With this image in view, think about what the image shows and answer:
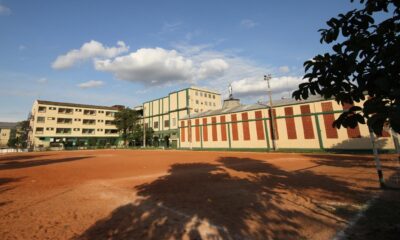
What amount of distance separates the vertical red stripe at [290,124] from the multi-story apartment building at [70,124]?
2357 inches

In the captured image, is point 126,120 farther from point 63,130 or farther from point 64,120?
point 63,130

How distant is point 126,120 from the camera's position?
65375 millimetres

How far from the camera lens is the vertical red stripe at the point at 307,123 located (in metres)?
27.4

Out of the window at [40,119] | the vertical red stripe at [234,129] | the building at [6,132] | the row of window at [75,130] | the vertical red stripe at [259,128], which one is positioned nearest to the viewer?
the vertical red stripe at [259,128]

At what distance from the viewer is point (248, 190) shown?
802 centimetres

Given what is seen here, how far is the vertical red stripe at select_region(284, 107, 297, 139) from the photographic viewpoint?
29005 millimetres

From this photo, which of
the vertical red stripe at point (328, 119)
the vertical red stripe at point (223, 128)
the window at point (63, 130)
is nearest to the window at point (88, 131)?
the window at point (63, 130)

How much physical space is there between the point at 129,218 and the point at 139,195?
Answer: 2336mm

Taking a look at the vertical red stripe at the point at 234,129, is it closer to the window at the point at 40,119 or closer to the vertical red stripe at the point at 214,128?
the vertical red stripe at the point at 214,128

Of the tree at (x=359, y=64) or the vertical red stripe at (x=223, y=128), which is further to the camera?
the vertical red stripe at (x=223, y=128)

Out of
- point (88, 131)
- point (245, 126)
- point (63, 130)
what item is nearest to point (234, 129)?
point (245, 126)

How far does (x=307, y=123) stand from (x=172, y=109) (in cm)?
3671

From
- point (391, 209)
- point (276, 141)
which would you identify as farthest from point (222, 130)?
point (391, 209)

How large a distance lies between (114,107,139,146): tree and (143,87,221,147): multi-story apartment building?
142 inches
